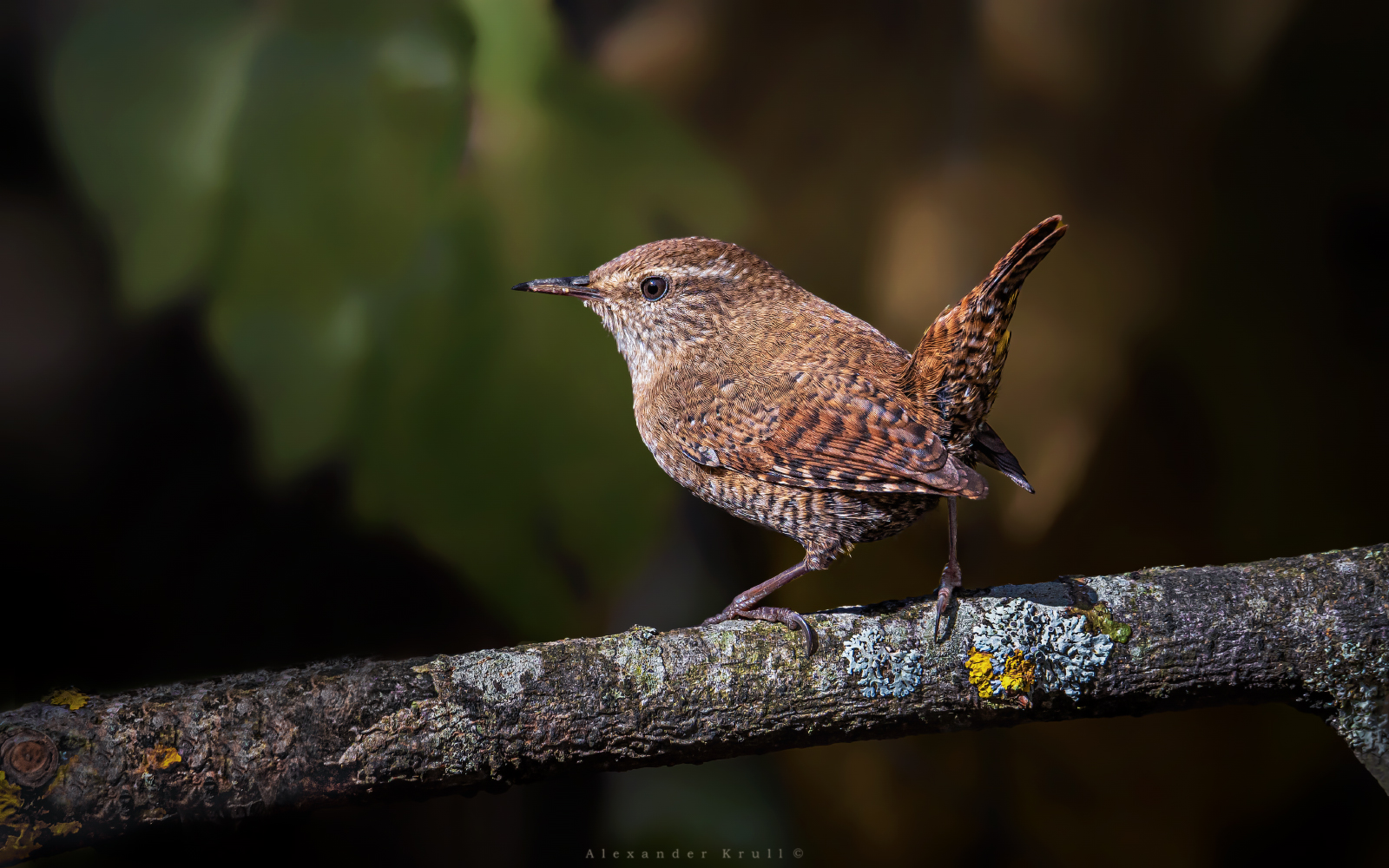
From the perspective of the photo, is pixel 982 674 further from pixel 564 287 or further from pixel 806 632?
pixel 564 287

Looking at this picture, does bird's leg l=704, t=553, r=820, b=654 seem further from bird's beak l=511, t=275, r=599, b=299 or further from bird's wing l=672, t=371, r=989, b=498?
bird's beak l=511, t=275, r=599, b=299

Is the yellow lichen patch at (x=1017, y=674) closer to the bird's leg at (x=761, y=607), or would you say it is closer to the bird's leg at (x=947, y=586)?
the bird's leg at (x=947, y=586)

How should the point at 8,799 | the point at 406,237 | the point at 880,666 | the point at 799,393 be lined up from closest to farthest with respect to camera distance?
the point at 8,799
the point at 880,666
the point at 799,393
the point at 406,237

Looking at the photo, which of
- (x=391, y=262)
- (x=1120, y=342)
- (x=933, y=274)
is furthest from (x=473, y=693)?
(x=1120, y=342)

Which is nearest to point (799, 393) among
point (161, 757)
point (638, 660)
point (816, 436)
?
point (816, 436)

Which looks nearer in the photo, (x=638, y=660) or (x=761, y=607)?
(x=638, y=660)

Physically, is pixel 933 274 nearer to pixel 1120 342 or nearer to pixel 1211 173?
pixel 1120 342
